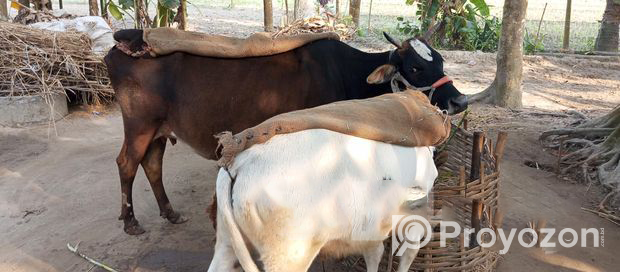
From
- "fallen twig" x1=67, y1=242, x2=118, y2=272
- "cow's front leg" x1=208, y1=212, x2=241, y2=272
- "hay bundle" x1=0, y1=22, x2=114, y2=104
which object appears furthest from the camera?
"hay bundle" x1=0, y1=22, x2=114, y2=104

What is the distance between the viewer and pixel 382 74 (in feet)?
13.1

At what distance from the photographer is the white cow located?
7.25ft

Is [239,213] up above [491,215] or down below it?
above

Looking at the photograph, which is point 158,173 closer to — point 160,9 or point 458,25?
point 160,9

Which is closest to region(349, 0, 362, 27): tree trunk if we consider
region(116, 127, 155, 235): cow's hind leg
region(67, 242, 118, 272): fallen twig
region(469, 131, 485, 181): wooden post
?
region(116, 127, 155, 235): cow's hind leg

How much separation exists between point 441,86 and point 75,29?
600 centimetres

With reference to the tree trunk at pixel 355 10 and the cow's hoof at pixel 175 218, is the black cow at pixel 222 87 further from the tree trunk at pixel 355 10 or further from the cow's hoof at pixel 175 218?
the tree trunk at pixel 355 10

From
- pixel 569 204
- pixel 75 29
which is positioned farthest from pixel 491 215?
pixel 75 29

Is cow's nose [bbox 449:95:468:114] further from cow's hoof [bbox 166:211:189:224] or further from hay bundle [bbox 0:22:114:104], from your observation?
hay bundle [bbox 0:22:114:104]

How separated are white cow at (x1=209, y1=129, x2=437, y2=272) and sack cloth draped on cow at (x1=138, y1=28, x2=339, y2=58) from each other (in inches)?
69.0

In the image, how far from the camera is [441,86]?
400 cm

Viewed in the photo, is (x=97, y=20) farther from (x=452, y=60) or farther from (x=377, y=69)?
(x=452, y=60)

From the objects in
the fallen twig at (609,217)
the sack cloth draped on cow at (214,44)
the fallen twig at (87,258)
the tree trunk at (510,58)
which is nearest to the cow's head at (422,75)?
the sack cloth draped on cow at (214,44)

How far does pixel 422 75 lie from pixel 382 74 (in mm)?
311
